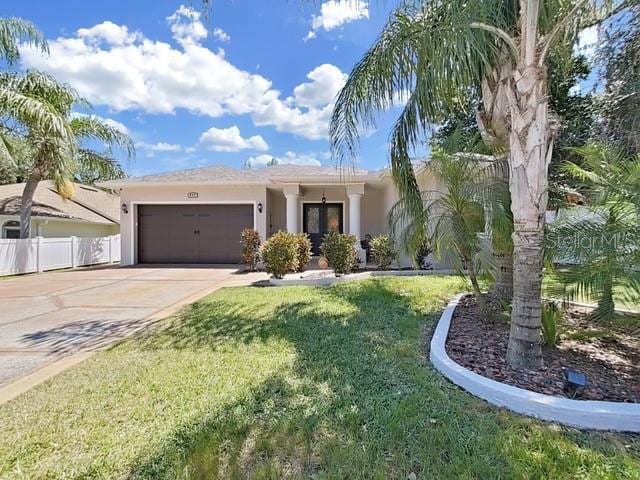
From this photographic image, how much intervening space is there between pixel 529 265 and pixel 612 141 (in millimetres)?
6493

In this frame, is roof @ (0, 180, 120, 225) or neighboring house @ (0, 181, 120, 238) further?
roof @ (0, 180, 120, 225)

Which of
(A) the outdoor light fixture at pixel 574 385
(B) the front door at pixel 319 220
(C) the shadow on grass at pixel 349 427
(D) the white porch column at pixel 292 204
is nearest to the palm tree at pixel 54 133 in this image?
(D) the white porch column at pixel 292 204

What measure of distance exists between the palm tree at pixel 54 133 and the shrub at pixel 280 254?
27.2ft

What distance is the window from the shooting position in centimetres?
1536

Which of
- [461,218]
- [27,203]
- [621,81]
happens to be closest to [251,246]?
[461,218]

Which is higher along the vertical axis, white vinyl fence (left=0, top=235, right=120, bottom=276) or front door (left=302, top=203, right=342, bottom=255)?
front door (left=302, top=203, right=342, bottom=255)

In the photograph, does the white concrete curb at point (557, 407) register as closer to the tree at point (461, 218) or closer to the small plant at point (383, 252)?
the tree at point (461, 218)

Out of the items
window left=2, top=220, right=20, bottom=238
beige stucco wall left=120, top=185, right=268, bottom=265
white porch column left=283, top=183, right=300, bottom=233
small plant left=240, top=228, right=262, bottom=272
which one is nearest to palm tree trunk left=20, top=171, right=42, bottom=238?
window left=2, top=220, right=20, bottom=238

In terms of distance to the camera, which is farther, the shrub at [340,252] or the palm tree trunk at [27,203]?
the palm tree trunk at [27,203]

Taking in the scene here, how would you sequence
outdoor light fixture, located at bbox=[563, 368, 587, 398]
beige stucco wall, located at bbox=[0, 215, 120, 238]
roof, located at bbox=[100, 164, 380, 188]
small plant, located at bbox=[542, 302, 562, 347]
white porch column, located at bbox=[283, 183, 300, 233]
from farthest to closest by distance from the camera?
beige stucco wall, located at bbox=[0, 215, 120, 238]
white porch column, located at bbox=[283, 183, 300, 233]
roof, located at bbox=[100, 164, 380, 188]
small plant, located at bbox=[542, 302, 562, 347]
outdoor light fixture, located at bbox=[563, 368, 587, 398]

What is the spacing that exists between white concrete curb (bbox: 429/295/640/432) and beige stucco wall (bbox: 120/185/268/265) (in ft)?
38.3

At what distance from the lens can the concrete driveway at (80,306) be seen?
4910 mm

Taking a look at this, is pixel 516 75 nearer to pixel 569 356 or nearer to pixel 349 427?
pixel 569 356

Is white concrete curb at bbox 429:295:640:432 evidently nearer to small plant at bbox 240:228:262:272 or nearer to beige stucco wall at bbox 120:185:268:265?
small plant at bbox 240:228:262:272
